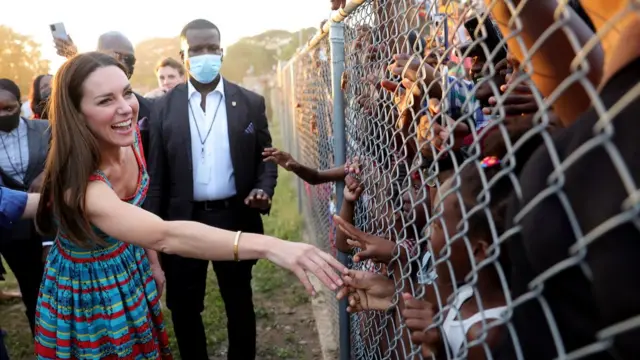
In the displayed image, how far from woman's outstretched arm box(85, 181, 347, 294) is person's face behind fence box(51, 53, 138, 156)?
28 centimetres

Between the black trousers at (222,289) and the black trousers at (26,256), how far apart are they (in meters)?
1.09

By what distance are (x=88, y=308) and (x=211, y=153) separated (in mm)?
1321

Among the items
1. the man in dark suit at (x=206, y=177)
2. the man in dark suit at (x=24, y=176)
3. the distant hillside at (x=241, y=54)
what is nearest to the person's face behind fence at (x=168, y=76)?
Answer: the man in dark suit at (x=24, y=176)

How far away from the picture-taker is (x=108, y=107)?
2.30 m

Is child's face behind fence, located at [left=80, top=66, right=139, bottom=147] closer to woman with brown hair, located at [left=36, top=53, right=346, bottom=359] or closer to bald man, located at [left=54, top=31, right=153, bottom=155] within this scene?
woman with brown hair, located at [left=36, top=53, right=346, bottom=359]

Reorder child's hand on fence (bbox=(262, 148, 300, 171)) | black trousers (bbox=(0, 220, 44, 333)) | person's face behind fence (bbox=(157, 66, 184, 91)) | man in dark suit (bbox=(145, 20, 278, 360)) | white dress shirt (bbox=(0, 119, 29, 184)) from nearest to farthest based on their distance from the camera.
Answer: child's hand on fence (bbox=(262, 148, 300, 171)), man in dark suit (bbox=(145, 20, 278, 360)), black trousers (bbox=(0, 220, 44, 333)), white dress shirt (bbox=(0, 119, 29, 184)), person's face behind fence (bbox=(157, 66, 184, 91))

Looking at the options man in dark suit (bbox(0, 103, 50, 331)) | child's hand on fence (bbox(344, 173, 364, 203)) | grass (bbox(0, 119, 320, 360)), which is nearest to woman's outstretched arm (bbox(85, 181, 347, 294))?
child's hand on fence (bbox(344, 173, 364, 203))

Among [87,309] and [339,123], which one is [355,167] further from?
[87,309]

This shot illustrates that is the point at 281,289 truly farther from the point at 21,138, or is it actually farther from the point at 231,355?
the point at 21,138

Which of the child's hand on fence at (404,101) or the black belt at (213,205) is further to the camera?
the black belt at (213,205)

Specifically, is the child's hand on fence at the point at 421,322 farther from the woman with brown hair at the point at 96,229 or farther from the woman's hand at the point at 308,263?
the woman with brown hair at the point at 96,229

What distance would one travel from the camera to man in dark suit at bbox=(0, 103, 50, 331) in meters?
3.62

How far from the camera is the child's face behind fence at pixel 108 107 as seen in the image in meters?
2.27

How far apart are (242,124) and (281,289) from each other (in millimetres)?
2352
